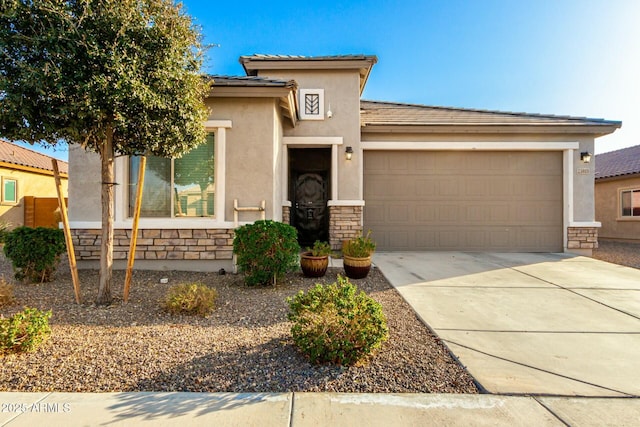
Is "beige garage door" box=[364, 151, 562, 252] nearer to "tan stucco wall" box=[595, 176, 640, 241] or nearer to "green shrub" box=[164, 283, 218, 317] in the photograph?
"green shrub" box=[164, 283, 218, 317]

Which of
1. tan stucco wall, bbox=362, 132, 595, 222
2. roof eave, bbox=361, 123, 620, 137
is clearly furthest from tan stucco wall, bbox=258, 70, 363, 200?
tan stucco wall, bbox=362, 132, 595, 222

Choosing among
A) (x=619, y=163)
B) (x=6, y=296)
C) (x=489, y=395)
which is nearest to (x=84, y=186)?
(x=6, y=296)

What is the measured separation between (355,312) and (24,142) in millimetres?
4230

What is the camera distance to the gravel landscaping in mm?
2174

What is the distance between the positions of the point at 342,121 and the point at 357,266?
407 centimetres

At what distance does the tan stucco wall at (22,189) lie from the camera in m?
10.6

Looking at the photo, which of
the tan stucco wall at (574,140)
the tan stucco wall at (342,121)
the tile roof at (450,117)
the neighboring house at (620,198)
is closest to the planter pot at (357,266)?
the tan stucco wall at (342,121)

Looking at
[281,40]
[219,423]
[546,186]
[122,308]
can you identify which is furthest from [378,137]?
[219,423]

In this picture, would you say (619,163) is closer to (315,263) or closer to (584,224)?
(584,224)

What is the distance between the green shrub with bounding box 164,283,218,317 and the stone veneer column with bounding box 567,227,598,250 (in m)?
8.75

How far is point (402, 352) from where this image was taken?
8.63 ft

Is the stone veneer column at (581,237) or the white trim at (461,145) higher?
the white trim at (461,145)

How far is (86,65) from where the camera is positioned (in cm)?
311

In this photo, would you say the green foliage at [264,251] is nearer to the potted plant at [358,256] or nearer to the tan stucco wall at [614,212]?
the potted plant at [358,256]
